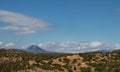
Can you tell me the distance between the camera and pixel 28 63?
75062 mm

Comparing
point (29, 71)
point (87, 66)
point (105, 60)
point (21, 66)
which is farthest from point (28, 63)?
point (105, 60)

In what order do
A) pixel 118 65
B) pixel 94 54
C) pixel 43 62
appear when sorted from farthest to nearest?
pixel 94 54
pixel 43 62
pixel 118 65

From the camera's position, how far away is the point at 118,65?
7100 centimetres

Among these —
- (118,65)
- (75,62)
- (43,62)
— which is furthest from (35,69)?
(118,65)

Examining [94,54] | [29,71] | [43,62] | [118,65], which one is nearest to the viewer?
[29,71]

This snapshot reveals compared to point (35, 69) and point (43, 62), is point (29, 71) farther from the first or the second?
point (43, 62)

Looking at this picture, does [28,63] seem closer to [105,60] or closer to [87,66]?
[87,66]

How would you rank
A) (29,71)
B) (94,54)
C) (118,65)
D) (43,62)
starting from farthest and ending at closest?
1. (94,54)
2. (43,62)
3. (118,65)
4. (29,71)

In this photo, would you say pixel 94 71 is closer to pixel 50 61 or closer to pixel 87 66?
pixel 87 66

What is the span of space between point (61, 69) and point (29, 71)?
7670mm

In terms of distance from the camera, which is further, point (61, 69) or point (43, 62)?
point (43, 62)

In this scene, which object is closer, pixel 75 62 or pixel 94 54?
pixel 75 62

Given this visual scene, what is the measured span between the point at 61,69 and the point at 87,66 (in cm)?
657

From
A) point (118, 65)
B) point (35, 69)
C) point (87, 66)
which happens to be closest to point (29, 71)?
point (35, 69)
